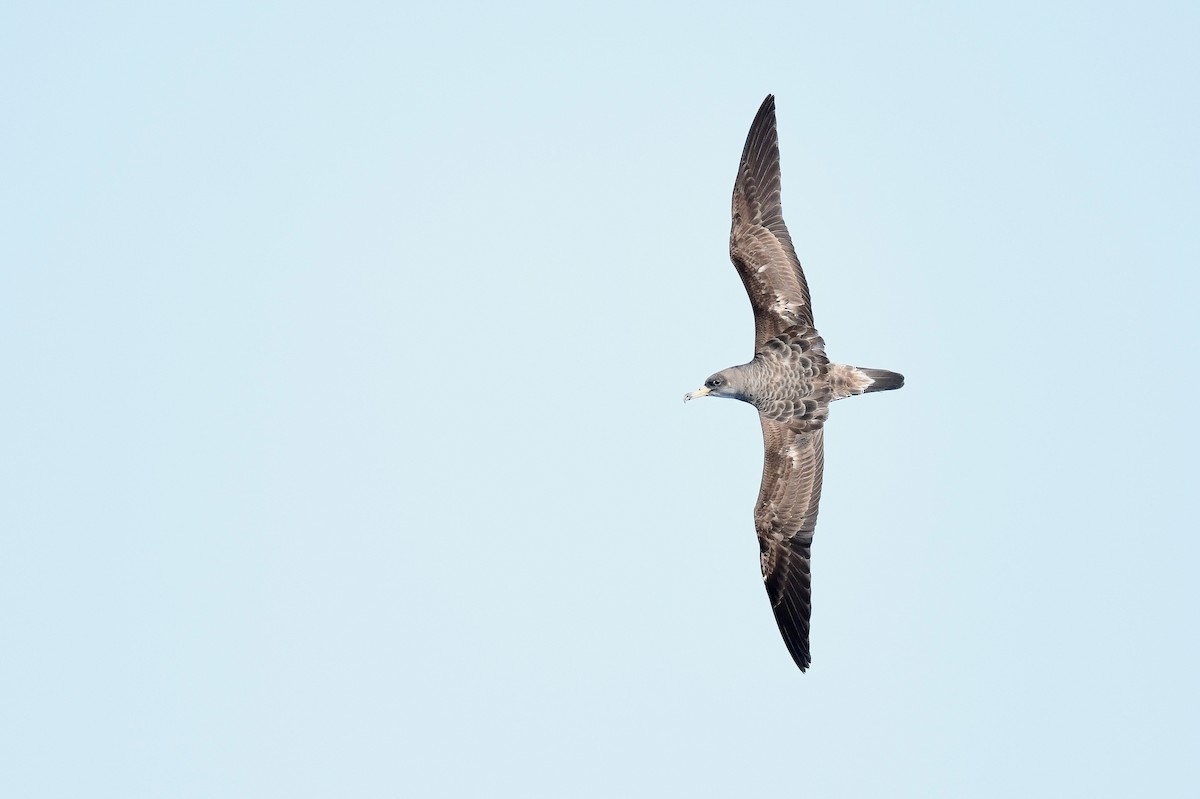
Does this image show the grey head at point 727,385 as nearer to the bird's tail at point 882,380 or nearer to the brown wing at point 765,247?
the brown wing at point 765,247

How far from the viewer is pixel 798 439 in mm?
20969

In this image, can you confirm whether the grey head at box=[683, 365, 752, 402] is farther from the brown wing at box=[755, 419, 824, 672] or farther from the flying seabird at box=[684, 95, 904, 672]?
the brown wing at box=[755, 419, 824, 672]

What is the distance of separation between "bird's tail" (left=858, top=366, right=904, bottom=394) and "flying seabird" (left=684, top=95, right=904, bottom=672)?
0.02 metres

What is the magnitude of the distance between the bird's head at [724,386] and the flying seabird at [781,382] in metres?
0.02

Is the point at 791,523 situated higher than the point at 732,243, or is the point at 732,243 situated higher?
the point at 732,243

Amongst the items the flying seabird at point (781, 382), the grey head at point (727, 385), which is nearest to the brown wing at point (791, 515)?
the flying seabird at point (781, 382)

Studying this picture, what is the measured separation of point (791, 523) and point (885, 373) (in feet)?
10.8

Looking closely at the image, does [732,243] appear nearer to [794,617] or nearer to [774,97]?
[774,97]

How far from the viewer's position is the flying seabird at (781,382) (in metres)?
20.5

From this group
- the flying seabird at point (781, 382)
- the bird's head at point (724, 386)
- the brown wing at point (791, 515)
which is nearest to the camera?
the bird's head at point (724, 386)

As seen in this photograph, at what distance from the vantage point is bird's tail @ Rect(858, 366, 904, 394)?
2078cm

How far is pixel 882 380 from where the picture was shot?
819 inches

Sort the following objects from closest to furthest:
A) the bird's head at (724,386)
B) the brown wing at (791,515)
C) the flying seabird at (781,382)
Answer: the bird's head at (724,386)
the flying seabird at (781,382)
the brown wing at (791,515)

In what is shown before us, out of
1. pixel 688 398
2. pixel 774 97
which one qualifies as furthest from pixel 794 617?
pixel 774 97
